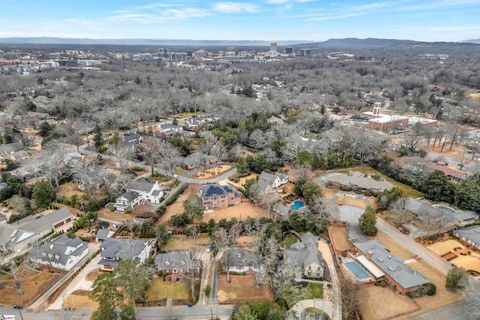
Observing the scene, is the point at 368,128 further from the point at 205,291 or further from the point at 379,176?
the point at 205,291

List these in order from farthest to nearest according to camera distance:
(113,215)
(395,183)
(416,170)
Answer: (395,183) → (416,170) → (113,215)

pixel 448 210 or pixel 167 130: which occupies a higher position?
pixel 167 130

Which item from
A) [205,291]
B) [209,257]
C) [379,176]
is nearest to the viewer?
[205,291]

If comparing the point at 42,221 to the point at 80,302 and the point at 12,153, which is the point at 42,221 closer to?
the point at 80,302

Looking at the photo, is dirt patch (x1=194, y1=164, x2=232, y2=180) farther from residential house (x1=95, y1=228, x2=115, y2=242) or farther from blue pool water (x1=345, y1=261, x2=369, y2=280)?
blue pool water (x1=345, y1=261, x2=369, y2=280)

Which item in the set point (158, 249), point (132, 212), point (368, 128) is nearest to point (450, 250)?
point (158, 249)

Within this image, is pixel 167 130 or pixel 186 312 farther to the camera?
pixel 167 130

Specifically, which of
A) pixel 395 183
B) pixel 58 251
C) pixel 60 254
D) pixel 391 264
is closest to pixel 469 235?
pixel 391 264
